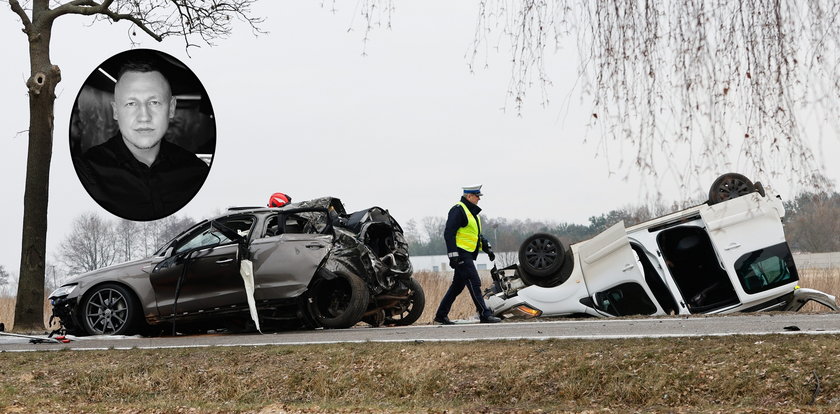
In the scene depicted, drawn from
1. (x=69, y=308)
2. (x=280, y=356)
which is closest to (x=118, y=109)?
(x=69, y=308)

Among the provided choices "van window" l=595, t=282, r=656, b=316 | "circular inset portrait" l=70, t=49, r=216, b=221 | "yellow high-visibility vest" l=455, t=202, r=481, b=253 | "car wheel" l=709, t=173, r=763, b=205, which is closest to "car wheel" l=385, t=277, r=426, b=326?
"yellow high-visibility vest" l=455, t=202, r=481, b=253

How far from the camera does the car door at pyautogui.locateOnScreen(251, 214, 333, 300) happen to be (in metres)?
13.7

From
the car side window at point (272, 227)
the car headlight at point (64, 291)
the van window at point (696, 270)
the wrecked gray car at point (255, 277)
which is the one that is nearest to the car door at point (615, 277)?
the van window at point (696, 270)

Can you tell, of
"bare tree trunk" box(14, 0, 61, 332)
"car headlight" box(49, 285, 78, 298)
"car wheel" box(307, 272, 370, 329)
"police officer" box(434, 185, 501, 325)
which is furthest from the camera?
"bare tree trunk" box(14, 0, 61, 332)

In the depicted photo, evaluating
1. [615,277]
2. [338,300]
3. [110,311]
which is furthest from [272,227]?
[615,277]

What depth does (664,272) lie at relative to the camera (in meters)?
14.3

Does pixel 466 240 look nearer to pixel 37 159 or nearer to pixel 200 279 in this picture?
pixel 200 279

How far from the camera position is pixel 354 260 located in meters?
13.7

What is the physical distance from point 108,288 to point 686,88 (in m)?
11.0

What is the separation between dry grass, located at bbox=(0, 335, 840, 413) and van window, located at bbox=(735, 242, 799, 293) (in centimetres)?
413

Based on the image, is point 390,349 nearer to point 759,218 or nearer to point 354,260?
point 354,260

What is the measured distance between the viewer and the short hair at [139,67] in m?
19.6

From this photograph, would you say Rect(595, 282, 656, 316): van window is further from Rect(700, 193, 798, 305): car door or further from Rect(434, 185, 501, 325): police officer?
Rect(434, 185, 501, 325): police officer

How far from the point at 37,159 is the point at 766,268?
43.9ft
